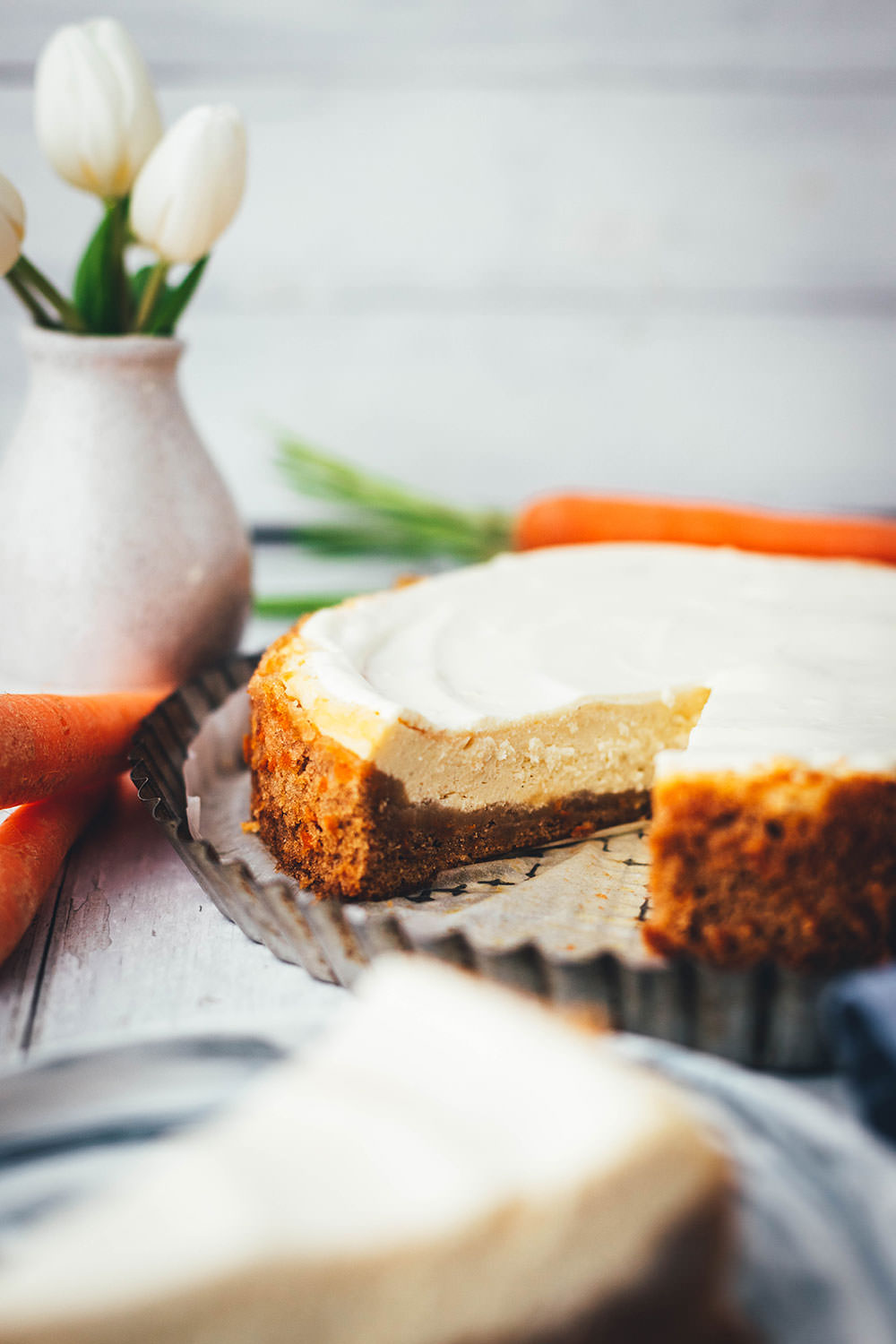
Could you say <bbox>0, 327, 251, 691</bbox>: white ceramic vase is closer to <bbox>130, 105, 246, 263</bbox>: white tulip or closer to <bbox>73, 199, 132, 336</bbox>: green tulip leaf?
<bbox>73, 199, 132, 336</bbox>: green tulip leaf

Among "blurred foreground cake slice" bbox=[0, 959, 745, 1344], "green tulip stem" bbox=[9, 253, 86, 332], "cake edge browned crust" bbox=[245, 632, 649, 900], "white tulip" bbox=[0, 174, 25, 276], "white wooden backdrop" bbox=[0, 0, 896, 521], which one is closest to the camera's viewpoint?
"blurred foreground cake slice" bbox=[0, 959, 745, 1344]

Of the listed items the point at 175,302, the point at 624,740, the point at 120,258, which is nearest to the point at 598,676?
→ the point at 624,740

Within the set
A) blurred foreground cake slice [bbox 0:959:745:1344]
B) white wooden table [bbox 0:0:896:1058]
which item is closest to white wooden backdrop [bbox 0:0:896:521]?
white wooden table [bbox 0:0:896:1058]

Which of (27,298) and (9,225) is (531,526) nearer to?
(27,298)

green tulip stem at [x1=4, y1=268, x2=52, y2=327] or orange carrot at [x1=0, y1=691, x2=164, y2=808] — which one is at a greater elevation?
green tulip stem at [x1=4, y1=268, x2=52, y2=327]

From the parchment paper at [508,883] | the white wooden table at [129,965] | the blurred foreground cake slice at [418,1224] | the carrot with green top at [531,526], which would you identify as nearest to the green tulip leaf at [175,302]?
the parchment paper at [508,883]

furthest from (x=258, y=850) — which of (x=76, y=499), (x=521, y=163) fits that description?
(x=521, y=163)
